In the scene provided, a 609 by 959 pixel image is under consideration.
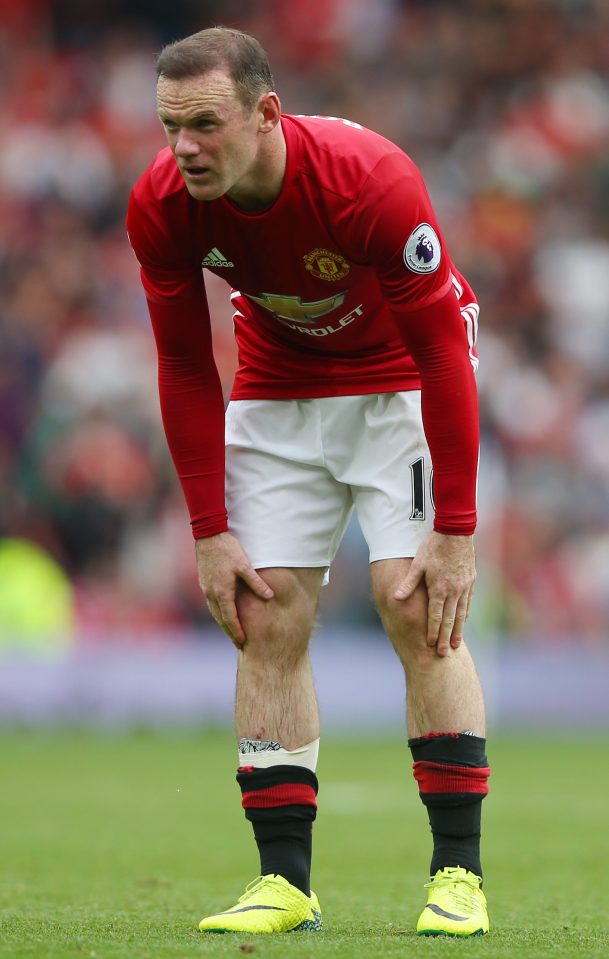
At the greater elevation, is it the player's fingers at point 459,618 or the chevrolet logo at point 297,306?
the chevrolet logo at point 297,306

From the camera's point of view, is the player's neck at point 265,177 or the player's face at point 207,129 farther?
the player's neck at point 265,177

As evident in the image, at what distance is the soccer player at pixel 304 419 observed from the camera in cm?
352

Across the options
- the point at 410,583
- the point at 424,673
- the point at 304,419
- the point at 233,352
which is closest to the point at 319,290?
the point at 304,419

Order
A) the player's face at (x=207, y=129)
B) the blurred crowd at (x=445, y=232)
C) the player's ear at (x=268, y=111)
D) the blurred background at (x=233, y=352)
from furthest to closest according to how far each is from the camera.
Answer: the blurred crowd at (x=445, y=232) → the blurred background at (x=233, y=352) → the player's ear at (x=268, y=111) → the player's face at (x=207, y=129)

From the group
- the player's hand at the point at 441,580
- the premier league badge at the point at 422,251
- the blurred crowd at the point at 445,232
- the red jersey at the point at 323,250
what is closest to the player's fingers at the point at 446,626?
the player's hand at the point at 441,580

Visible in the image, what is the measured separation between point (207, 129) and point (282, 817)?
165 centimetres

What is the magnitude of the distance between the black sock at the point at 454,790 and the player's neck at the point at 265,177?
1.33 metres

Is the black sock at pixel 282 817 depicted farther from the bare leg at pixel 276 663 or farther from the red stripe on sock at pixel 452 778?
the red stripe on sock at pixel 452 778

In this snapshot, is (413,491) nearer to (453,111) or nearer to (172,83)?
(172,83)

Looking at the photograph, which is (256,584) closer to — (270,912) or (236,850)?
(270,912)

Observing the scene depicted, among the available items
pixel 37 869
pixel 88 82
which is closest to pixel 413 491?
pixel 37 869

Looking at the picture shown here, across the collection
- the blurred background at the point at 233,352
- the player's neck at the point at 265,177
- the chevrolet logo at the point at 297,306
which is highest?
the blurred background at the point at 233,352

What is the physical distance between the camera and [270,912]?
3.66 m

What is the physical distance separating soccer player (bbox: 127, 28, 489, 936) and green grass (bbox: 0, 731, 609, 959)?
31cm
